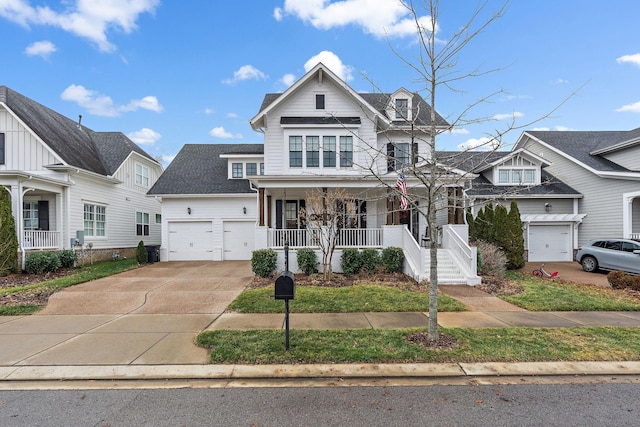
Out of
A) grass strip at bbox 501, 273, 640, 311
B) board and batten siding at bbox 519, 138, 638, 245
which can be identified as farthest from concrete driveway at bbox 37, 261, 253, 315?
board and batten siding at bbox 519, 138, 638, 245

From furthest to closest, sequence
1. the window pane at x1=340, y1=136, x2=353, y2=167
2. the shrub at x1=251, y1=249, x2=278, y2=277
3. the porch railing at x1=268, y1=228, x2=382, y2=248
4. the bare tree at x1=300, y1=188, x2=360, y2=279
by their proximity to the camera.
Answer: the window pane at x1=340, y1=136, x2=353, y2=167 → the porch railing at x1=268, y1=228, x2=382, y2=248 → the shrub at x1=251, y1=249, x2=278, y2=277 → the bare tree at x1=300, y1=188, x2=360, y2=279

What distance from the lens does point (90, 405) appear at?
3.73m

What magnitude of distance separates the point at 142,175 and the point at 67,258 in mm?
8454

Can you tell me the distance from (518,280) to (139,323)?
38.3 ft

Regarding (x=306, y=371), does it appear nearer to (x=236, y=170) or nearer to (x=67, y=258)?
(x=67, y=258)

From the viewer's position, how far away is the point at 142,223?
2105 cm

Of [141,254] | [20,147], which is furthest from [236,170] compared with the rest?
[20,147]

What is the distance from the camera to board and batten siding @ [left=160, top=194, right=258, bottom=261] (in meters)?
17.2

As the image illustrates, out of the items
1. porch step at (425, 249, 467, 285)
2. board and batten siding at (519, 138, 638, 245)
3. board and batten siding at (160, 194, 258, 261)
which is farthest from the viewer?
board and batten siding at (160, 194, 258, 261)

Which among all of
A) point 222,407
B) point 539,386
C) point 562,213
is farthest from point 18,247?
point 562,213

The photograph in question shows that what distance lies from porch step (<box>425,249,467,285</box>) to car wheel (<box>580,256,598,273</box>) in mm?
6583

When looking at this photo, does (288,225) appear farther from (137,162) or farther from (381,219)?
(137,162)

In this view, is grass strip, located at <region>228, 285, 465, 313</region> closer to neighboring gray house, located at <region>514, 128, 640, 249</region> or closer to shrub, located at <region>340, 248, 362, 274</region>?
shrub, located at <region>340, 248, 362, 274</region>

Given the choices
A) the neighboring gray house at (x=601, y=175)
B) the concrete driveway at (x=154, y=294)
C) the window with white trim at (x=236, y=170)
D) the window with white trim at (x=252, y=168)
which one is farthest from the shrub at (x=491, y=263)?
the window with white trim at (x=236, y=170)
